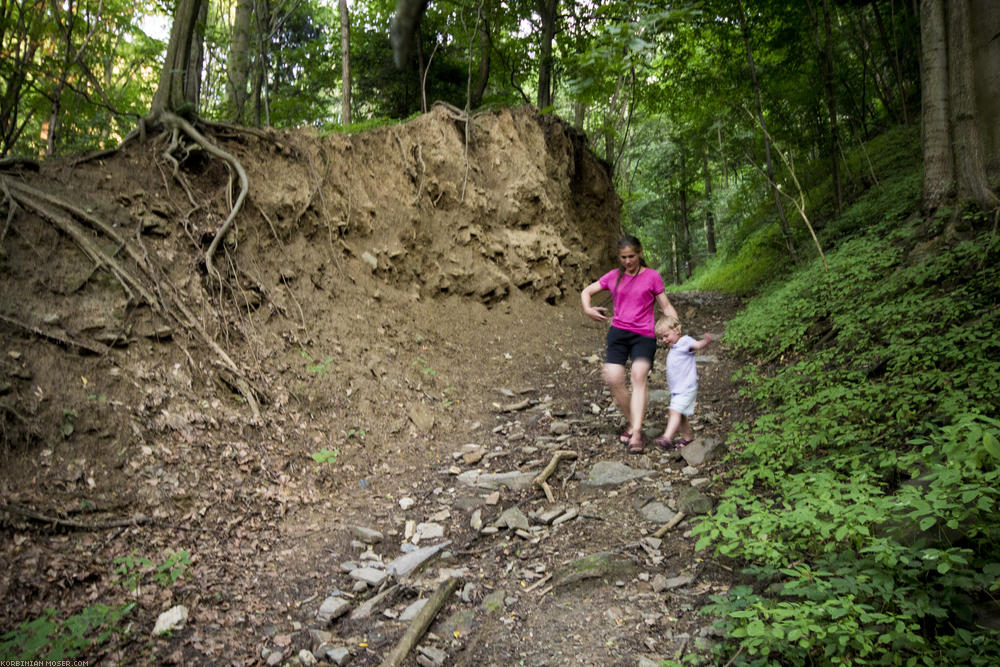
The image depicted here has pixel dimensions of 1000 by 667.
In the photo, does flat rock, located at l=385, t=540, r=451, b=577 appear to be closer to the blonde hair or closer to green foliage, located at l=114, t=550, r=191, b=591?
green foliage, located at l=114, t=550, r=191, b=591

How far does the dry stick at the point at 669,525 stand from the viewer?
3.81 meters

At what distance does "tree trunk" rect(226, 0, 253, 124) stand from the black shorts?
846 cm

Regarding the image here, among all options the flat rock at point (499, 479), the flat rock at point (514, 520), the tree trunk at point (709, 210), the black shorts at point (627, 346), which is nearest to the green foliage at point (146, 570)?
the flat rock at point (514, 520)

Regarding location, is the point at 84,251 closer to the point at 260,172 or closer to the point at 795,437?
the point at 260,172

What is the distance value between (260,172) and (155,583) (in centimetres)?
537

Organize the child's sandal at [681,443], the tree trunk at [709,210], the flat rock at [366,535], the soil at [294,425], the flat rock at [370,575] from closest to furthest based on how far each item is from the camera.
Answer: the soil at [294,425] → the flat rock at [370,575] → the flat rock at [366,535] → the child's sandal at [681,443] → the tree trunk at [709,210]

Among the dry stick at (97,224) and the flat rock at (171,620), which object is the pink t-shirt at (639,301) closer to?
the flat rock at (171,620)

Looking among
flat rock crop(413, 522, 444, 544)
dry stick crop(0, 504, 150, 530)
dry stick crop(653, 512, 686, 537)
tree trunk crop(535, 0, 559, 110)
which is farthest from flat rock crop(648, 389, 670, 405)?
tree trunk crop(535, 0, 559, 110)

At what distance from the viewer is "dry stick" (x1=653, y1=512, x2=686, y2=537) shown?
3809 mm

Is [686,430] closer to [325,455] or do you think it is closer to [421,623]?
[421,623]

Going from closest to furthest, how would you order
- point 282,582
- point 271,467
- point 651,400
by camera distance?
point 282,582, point 271,467, point 651,400

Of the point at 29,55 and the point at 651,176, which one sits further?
the point at 651,176

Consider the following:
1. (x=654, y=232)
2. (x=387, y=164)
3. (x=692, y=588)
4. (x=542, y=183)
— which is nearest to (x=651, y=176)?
(x=654, y=232)

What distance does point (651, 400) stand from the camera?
21.6ft
